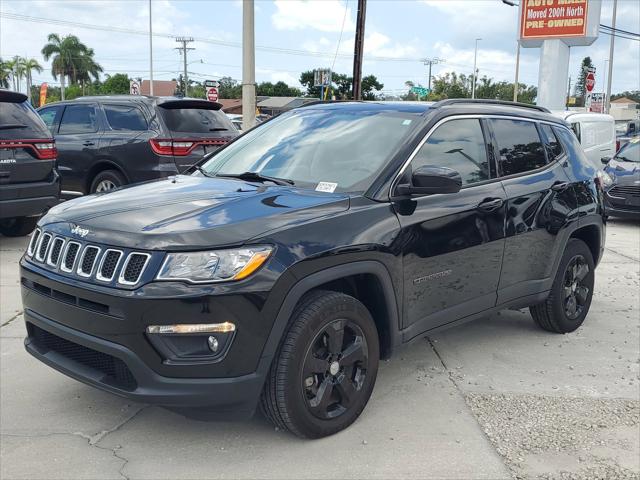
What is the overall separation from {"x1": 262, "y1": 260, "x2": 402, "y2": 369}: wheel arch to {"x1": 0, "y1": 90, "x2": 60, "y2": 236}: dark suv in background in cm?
532

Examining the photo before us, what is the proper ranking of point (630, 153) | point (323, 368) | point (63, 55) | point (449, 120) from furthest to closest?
point (63, 55), point (630, 153), point (449, 120), point (323, 368)

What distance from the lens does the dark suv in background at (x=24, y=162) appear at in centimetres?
739

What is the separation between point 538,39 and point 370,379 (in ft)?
89.1

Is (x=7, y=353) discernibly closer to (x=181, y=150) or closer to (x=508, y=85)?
(x=181, y=150)

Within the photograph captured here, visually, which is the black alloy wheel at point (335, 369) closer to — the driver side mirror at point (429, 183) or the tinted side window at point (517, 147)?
the driver side mirror at point (429, 183)

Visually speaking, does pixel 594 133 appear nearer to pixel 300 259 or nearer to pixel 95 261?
pixel 300 259

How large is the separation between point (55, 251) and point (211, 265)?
3.10 ft

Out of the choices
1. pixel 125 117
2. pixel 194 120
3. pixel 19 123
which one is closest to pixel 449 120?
pixel 19 123

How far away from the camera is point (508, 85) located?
79.6 meters

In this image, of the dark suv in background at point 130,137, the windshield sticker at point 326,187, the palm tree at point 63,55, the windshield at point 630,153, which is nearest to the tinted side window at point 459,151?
the windshield sticker at point 326,187

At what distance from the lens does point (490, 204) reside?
431 centimetres

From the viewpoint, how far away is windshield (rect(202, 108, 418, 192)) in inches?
151

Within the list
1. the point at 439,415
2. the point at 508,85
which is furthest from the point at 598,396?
the point at 508,85

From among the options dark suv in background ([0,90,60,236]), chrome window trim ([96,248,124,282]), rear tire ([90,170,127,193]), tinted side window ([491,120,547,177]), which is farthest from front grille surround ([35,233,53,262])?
rear tire ([90,170,127,193])
